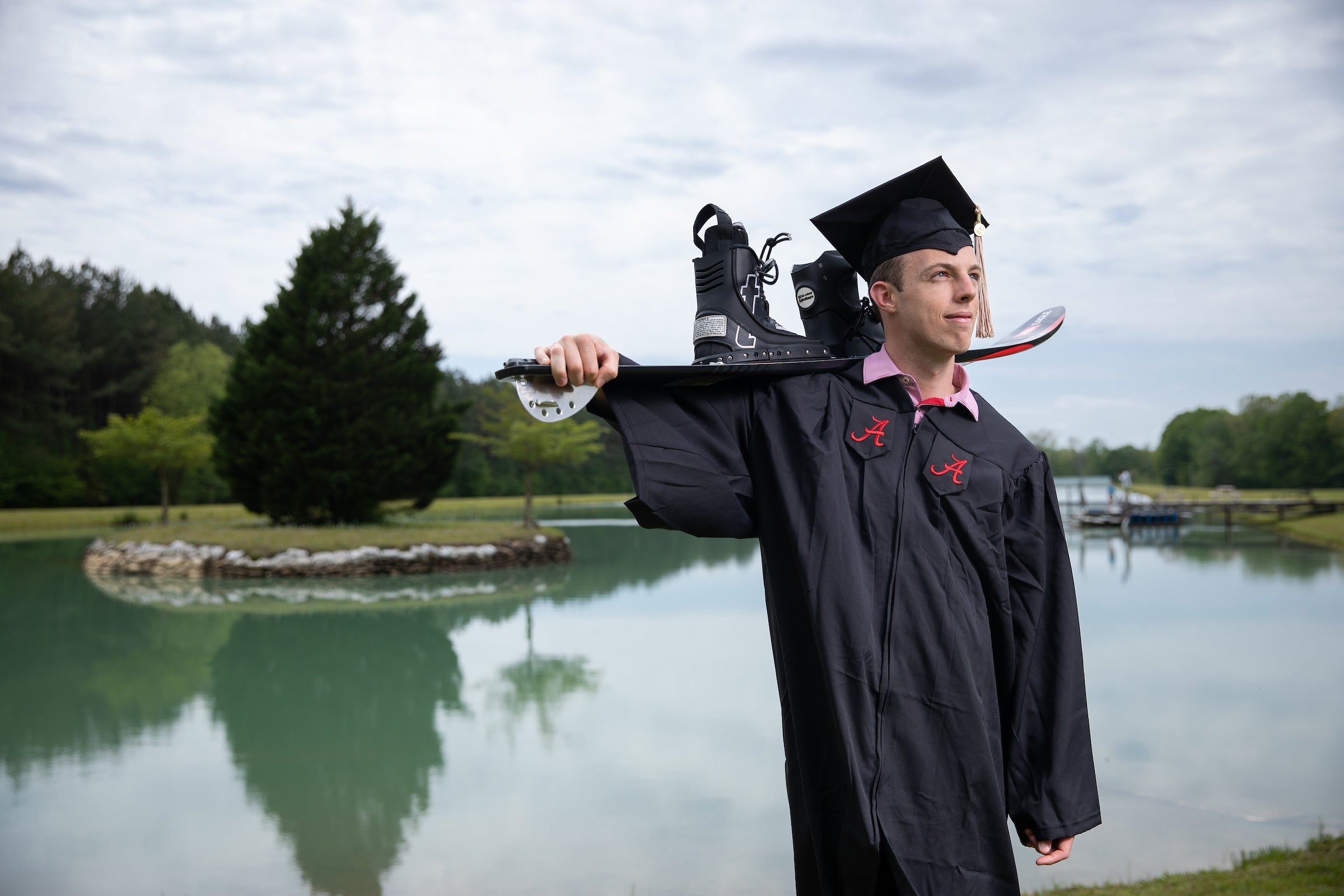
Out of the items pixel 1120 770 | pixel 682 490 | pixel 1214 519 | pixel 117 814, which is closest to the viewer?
pixel 682 490

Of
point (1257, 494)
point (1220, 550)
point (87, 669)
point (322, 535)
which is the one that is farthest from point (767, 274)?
point (1257, 494)

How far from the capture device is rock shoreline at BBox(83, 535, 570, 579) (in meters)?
14.5

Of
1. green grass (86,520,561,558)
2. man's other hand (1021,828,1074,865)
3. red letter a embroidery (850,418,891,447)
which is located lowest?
green grass (86,520,561,558)

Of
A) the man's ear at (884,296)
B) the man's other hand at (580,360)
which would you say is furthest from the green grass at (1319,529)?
the man's other hand at (580,360)

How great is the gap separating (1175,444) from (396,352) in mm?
54108

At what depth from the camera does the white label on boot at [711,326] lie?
5.26 feet

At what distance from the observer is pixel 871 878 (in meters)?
1.38

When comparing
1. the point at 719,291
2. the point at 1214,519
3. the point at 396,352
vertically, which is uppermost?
the point at 396,352

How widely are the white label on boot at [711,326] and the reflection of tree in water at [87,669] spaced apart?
5638 millimetres

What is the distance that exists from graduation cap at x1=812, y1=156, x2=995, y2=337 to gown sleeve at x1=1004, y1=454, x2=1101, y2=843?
0.44 m

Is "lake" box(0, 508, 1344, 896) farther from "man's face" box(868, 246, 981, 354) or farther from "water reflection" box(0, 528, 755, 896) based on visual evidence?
"man's face" box(868, 246, 981, 354)

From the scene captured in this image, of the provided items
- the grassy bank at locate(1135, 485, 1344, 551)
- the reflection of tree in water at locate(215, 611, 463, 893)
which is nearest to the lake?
the reflection of tree in water at locate(215, 611, 463, 893)

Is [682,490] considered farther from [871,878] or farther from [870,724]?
[871,878]

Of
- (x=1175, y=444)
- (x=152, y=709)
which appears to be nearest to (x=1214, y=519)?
(x=1175, y=444)
